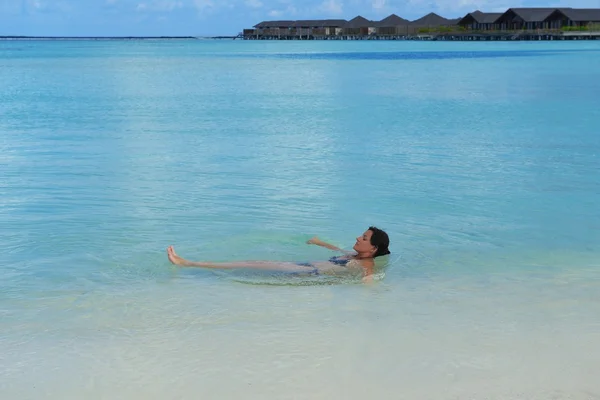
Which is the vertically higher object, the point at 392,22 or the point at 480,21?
the point at 392,22

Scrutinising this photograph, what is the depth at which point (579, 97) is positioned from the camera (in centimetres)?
2494

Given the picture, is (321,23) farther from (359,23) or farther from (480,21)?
(480,21)

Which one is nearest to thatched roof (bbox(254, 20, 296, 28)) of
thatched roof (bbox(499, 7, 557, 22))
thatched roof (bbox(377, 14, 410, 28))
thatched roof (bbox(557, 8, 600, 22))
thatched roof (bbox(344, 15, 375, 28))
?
thatched roof (bbox(344, 15, 375, 28))

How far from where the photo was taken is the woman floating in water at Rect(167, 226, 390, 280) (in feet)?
21.5

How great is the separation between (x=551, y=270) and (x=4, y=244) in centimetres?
471

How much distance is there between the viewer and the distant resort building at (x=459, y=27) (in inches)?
3959

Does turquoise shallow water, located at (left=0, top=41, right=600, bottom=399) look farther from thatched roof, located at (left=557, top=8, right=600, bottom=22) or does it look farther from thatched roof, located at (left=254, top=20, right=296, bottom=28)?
thatched roof, located at (left=254, top=20, right=296, bottom=28)

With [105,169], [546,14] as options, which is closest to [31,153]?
[105,169]

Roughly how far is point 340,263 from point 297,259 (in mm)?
668

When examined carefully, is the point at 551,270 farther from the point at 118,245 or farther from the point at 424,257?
the point at 118,245

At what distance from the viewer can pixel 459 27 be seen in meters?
123

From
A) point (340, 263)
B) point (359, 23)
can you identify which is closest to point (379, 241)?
point (340, 263)

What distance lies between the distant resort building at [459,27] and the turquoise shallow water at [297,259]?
292 ft

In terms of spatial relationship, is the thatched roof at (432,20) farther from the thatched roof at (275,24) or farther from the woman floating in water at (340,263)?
the woman floating in water at (340,263)
